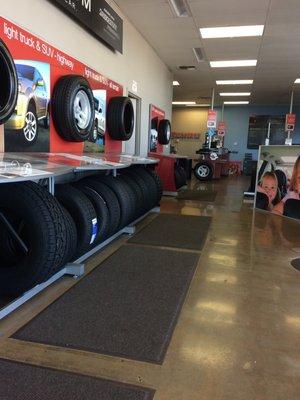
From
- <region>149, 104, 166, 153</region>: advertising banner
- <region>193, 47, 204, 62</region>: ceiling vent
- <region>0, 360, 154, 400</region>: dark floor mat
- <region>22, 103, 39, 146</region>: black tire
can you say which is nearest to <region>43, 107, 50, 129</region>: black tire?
<region>22, 103, 39, 146</region>: black tire

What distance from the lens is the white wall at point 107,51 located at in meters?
3.22

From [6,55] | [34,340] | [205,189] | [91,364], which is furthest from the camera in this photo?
[205,189]

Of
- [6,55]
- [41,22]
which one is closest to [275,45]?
[41,22]

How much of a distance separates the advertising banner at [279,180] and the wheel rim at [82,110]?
10.6 ft

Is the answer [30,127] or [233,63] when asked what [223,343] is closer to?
[30,127]

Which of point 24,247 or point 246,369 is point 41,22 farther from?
point 246,369

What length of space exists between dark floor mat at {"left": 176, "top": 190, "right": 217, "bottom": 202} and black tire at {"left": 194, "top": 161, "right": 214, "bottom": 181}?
2736mm

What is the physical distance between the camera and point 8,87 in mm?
2762

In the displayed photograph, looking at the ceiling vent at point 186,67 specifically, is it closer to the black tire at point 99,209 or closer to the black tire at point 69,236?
the black tire at point 99,209

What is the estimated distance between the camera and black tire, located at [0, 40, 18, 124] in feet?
8.87

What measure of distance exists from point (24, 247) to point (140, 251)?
57.0 inches

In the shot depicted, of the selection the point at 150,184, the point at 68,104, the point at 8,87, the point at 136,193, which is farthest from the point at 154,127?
the point at 8,87

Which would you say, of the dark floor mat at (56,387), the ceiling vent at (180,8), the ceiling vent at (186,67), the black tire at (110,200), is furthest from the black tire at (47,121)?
the ceiling vent at (186,67)

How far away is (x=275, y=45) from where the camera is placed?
7055 mm
